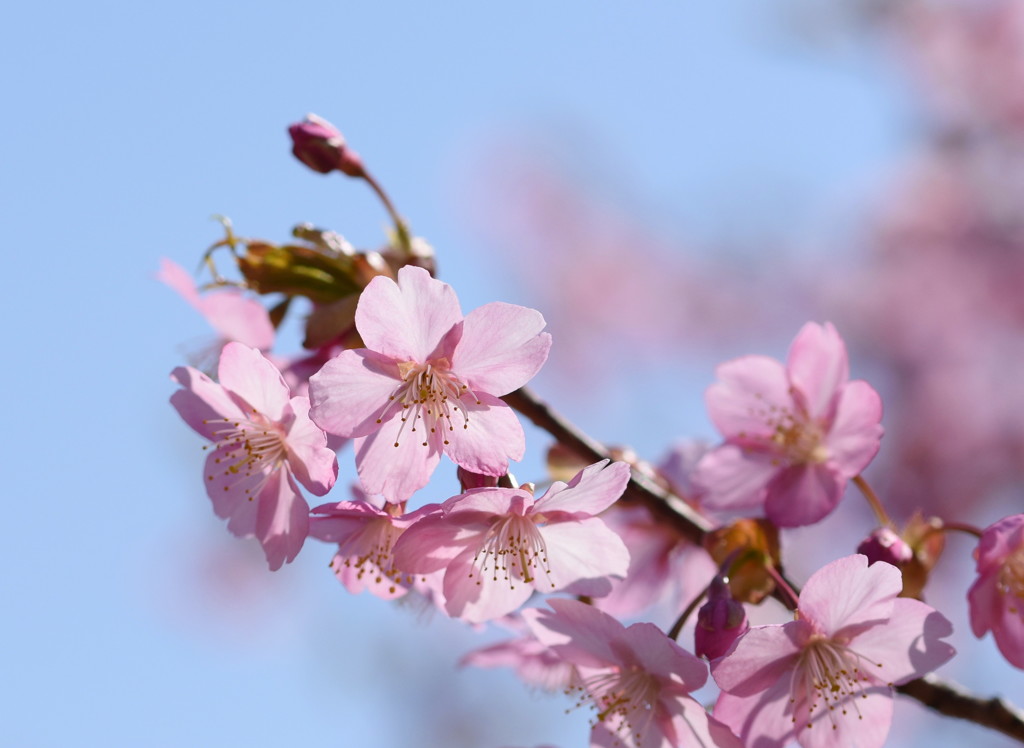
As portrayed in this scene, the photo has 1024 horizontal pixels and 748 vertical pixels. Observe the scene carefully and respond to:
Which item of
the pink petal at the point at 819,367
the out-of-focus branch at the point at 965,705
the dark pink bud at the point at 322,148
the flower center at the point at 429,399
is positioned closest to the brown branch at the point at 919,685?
the out-of-focus branch at the point at 965,705

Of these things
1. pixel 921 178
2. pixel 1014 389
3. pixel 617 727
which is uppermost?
pixel 617 727

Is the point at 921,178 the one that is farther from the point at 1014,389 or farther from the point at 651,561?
the point at 651,561

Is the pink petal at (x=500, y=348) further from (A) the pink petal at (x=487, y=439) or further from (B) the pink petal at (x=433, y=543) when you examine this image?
(B) the pink petal at (x=433, y=543)

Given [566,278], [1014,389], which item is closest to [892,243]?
[1014,389]

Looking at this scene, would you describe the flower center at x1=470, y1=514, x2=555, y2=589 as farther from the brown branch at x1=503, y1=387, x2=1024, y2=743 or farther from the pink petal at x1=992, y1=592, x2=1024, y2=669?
the pink petal at x1=992, y1=592, x2=1024, y2=669

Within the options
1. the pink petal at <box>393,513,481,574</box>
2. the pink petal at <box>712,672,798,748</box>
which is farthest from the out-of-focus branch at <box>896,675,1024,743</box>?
the pink petal at <box>393,513,481,574</box>

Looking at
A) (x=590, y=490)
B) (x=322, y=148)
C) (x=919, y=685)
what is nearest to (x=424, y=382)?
(x=590, y=490)
